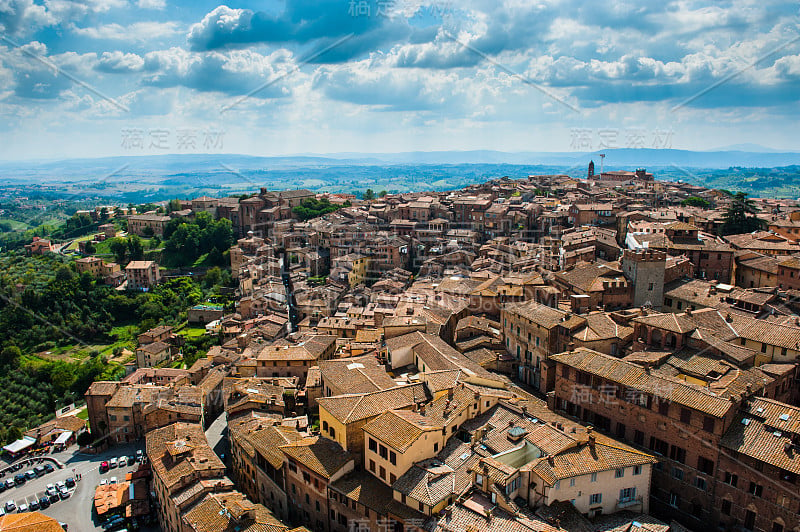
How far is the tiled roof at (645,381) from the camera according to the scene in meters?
19.3

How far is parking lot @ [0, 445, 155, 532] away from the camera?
27033mm

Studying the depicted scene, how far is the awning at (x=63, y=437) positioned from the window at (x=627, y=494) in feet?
115

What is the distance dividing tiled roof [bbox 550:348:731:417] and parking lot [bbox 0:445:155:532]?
24.5 m

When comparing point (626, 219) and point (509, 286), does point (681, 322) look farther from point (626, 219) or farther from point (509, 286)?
point (626, 219)

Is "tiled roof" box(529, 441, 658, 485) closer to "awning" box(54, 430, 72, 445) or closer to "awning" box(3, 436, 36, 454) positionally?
"awning" box(54, 430, 72, 445)

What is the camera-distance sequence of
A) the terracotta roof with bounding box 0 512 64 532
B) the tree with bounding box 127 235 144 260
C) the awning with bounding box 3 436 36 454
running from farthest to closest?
the tree with bounding box 127 235 144 260, the awning with bounding box 3 436 36 454, the terracotta roof with bounding box 0 512 64 532

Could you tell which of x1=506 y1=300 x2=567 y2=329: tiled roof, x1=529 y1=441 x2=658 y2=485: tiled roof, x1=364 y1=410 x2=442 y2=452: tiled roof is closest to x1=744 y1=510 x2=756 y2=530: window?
x1=529 y1=441 x2=658 y2=485: tiled roof

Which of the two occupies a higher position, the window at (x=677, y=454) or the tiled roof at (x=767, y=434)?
the tiled roof at (x=767, y=434)

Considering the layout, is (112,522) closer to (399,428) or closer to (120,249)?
(399,428)

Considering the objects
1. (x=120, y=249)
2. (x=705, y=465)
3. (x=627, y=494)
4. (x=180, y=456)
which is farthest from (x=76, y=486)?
(x=120, y=249)

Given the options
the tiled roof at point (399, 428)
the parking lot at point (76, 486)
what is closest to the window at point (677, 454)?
the tiled roof at point (399, 428)

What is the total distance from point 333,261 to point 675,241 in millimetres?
32053

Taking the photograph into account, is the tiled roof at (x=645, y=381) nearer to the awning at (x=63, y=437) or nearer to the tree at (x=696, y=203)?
the awning at (x=63, y=437)

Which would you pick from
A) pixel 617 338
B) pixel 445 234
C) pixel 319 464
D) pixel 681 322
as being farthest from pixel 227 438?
pixel 445 234
